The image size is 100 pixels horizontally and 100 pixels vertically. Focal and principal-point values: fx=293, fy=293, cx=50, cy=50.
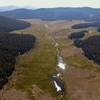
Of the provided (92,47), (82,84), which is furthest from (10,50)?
(82,84)

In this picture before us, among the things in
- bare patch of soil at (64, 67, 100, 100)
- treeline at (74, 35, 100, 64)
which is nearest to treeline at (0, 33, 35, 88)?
bare patch of soil at (64, 67, 100, 100)

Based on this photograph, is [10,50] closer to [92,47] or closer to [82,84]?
[92,47]

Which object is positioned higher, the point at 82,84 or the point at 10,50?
the point at 82,84

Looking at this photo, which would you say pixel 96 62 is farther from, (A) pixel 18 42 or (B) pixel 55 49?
(A) pixel 18 42

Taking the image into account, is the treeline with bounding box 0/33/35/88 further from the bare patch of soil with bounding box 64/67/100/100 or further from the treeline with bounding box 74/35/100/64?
the treeline with bounding box 74/35/100/64

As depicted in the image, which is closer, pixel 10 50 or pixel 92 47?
pixel 10 50

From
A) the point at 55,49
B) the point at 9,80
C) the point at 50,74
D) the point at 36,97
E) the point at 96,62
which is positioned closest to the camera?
the point at 36,97

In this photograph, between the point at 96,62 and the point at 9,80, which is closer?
the point at 9,80

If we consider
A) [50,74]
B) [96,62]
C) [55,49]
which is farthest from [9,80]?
[55,49]
